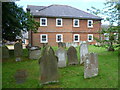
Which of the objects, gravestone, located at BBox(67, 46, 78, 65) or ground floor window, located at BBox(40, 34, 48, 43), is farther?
ground floor window, located at BBox(40, 34, 48, 43)

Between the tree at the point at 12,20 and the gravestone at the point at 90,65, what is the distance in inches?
383

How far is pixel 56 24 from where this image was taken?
1087 inches

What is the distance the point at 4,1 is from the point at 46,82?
949cm

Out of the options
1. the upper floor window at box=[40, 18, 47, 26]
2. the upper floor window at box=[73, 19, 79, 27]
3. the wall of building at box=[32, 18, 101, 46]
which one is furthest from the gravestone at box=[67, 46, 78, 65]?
the upper floor window at box=[73, 19, 79, 27]

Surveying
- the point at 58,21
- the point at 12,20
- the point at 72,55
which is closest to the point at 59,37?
the point at 58,21

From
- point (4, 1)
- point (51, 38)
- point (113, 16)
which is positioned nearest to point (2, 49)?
point (4, 1)

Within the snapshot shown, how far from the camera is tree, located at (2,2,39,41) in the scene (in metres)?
13.2

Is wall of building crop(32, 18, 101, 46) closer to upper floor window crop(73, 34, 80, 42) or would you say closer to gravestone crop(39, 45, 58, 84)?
upper floor window crop(73, 34, 80, 42)

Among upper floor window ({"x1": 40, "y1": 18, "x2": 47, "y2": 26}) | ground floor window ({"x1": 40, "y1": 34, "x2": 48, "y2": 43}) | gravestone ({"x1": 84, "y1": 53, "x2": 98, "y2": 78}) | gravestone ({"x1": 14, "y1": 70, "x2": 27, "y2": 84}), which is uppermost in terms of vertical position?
upper floor window ({"x1": 40, "y1": 18, "x2": 47, "y2": 26})

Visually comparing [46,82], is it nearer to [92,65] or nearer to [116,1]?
[92,65]

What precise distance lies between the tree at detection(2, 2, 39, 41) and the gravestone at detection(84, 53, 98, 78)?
9.72 metres

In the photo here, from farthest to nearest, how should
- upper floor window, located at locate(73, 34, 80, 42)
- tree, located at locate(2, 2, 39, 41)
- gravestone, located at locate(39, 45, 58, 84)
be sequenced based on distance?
upper floor window, located at locate(73, 34, 80, 42)
tree, located at locate(2, 2, 39, 41)
gravestone, located at locate(39, 45, 58, 84)

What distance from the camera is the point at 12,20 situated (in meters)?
13.6

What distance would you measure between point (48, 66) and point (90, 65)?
1911 millimetres
